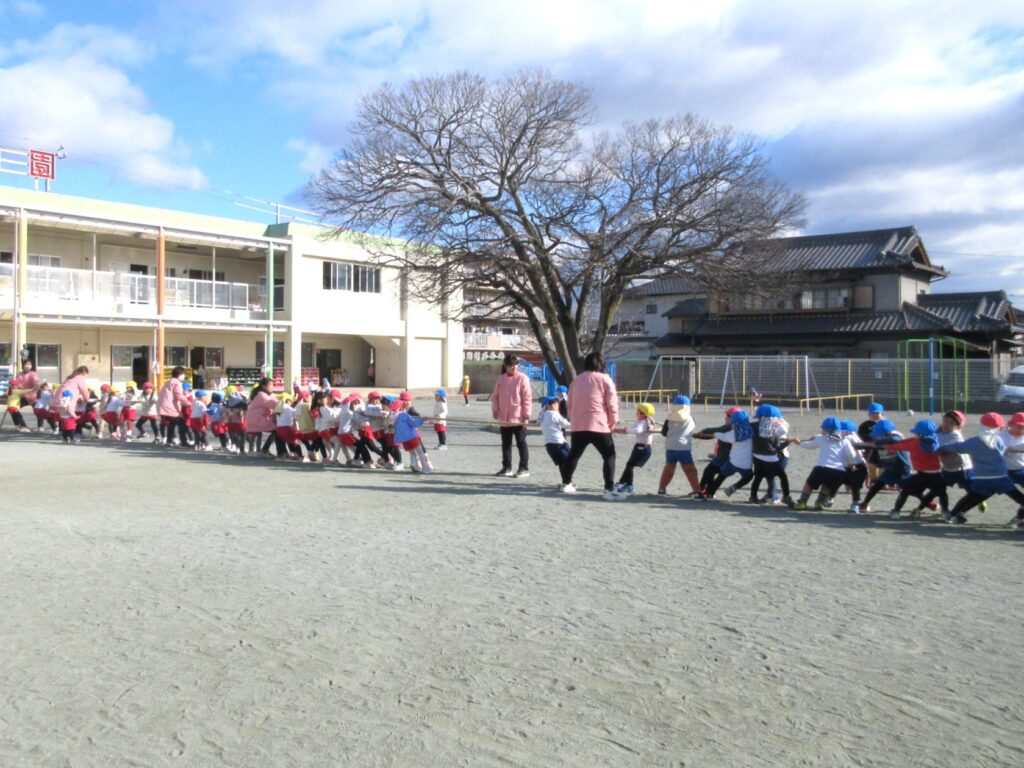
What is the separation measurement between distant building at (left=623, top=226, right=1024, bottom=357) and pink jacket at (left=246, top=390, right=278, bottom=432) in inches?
1048

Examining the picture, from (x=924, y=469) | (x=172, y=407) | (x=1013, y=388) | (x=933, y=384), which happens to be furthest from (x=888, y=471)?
(x=1013, y=388)

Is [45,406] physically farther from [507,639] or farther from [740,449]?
[507,639]

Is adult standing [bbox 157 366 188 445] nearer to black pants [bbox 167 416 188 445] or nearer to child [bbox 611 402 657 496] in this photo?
black pants [bbox 167 416 188 445]

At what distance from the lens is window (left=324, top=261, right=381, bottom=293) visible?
39.5 meters

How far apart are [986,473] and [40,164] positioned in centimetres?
3042

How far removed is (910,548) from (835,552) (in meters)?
0.79

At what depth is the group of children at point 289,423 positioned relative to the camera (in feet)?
46.2

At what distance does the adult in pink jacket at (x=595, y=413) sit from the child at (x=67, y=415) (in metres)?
12.3

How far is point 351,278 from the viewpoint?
40.3 m

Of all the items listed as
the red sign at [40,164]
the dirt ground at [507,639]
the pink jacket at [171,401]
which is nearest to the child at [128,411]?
the pink jacket at [171,401]

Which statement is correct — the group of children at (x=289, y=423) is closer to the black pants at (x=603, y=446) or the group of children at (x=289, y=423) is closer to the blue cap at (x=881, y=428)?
the black pants at (x=603, y=446)

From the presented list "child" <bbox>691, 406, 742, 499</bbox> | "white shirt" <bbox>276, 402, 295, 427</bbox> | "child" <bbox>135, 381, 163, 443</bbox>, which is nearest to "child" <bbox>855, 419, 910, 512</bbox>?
"child" <bbox>691, 406, 742, 499</bbox>

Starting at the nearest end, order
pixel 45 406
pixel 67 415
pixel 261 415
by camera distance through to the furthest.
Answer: pixel 261 415, pixel 67 415, pixel 45 406

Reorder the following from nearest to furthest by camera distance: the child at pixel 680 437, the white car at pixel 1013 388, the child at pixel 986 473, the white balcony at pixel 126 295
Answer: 1. the child at pixel 986 473
2. the child at pixel 680 437
3. the white balcony at pixel 126 295
4. the white car at pixel 1013 388
